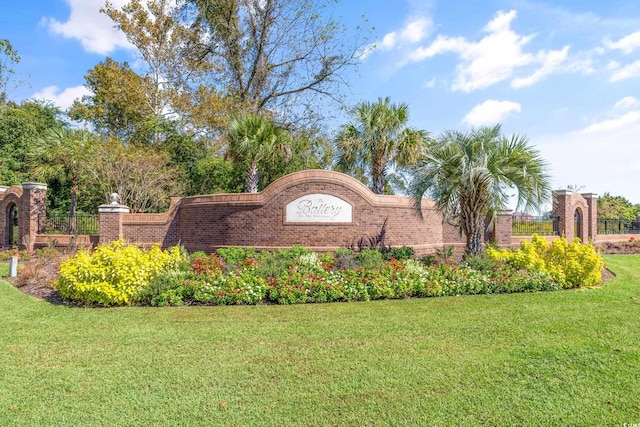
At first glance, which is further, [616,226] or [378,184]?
[616,226]

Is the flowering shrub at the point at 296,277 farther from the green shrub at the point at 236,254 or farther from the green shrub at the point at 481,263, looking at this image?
the green shrub at the point at 236,254

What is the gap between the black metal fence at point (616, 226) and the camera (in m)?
23.9

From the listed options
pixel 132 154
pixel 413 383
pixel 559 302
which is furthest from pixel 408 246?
pixel 132 154

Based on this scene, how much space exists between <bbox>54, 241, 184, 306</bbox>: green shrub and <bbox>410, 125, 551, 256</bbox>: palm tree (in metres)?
7.31

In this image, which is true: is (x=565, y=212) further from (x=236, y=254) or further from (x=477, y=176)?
(x=236, y=254)

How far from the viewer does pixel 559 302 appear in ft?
24.9

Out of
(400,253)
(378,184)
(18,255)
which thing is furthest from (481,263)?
(18,255)

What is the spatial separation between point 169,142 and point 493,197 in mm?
20364

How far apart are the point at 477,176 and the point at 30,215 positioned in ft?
62.0

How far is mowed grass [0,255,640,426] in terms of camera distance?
341 centimetres

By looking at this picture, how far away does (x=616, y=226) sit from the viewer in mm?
24672

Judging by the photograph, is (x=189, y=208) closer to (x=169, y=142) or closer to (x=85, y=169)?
(x=85, y=169)

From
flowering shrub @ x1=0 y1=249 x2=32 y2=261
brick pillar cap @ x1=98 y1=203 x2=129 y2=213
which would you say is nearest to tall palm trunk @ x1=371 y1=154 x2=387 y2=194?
brick pillar cap @ x1=98 y1=203 x2=129 y2=213

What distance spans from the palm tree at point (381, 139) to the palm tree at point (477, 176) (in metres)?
5.82
